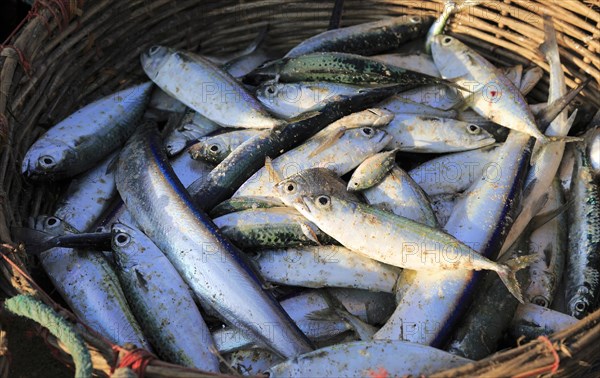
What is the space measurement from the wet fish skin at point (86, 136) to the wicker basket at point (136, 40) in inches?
4.6

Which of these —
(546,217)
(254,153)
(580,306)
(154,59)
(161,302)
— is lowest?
(580,306)

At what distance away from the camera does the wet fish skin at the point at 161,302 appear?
3.09 metres

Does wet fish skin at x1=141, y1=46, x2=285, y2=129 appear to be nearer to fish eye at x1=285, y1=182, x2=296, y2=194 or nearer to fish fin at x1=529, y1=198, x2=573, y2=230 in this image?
fish eye at x1=285, y1=182, x2=296, y2=194

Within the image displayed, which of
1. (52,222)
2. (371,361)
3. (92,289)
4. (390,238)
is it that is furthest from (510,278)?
(52,222)

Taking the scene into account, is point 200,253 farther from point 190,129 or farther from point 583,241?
point 583,241

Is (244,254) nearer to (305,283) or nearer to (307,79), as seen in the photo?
(305,283)

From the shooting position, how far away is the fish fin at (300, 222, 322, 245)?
3.39 metres

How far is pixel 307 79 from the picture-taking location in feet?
13.8

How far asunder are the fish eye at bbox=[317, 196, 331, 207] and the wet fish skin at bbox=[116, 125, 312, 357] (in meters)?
0.48

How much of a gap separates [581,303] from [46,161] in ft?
9.83

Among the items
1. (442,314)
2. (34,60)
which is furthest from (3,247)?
(442,314)

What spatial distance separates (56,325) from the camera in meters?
2.48

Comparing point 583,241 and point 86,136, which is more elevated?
point 86,136

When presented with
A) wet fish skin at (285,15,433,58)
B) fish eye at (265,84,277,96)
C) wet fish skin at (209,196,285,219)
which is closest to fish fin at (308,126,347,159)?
wet fish skin at (209,196,285,219)
